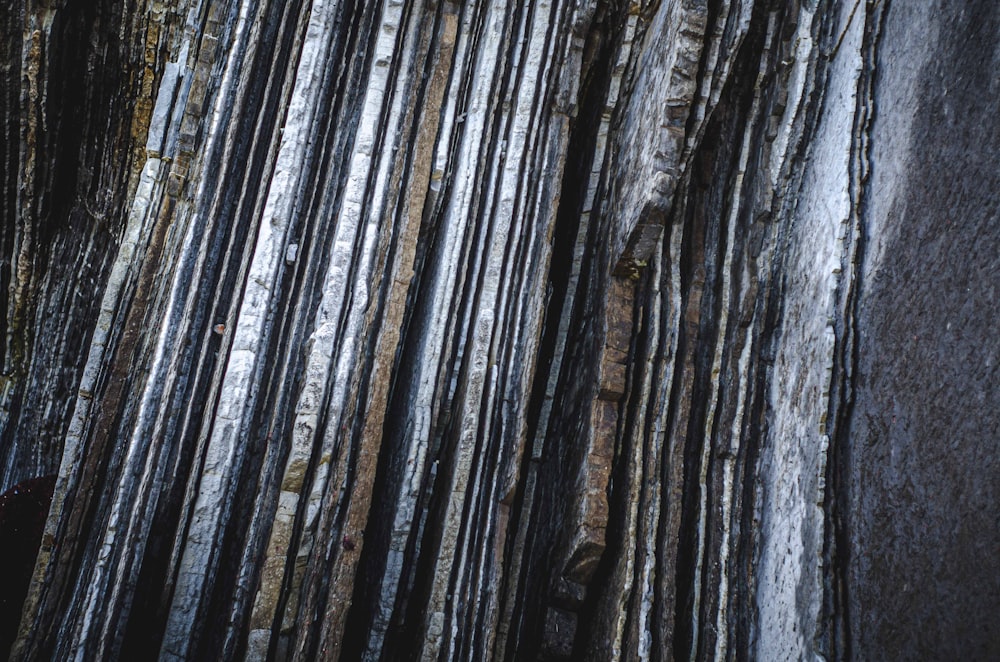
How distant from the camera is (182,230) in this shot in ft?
5.21

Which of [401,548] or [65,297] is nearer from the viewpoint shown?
[401,548]

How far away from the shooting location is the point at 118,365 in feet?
4.95

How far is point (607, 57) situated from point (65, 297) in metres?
2.13

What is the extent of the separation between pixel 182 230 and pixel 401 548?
38.8 inches

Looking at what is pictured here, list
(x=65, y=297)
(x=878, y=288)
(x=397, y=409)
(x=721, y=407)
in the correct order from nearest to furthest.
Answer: (x=878, y=288), (x=721, y=407), (x=397, y=409), (x=65, y=297)

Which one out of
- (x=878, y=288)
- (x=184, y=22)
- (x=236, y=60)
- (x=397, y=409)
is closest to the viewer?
(x=878, y=288)

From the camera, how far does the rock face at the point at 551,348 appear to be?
3.27ft

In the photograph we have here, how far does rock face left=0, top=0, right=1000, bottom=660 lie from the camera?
100cm

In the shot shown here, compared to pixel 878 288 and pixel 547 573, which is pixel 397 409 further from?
pixel 878 288

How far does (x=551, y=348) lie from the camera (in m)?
1.47

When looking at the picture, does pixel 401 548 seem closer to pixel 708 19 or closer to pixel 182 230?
pixel 182 230

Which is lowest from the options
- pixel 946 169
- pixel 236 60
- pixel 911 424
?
pixel 911 424

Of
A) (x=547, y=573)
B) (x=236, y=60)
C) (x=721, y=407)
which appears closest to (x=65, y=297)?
(x=236, y=60)

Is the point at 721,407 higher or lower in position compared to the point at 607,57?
lower
